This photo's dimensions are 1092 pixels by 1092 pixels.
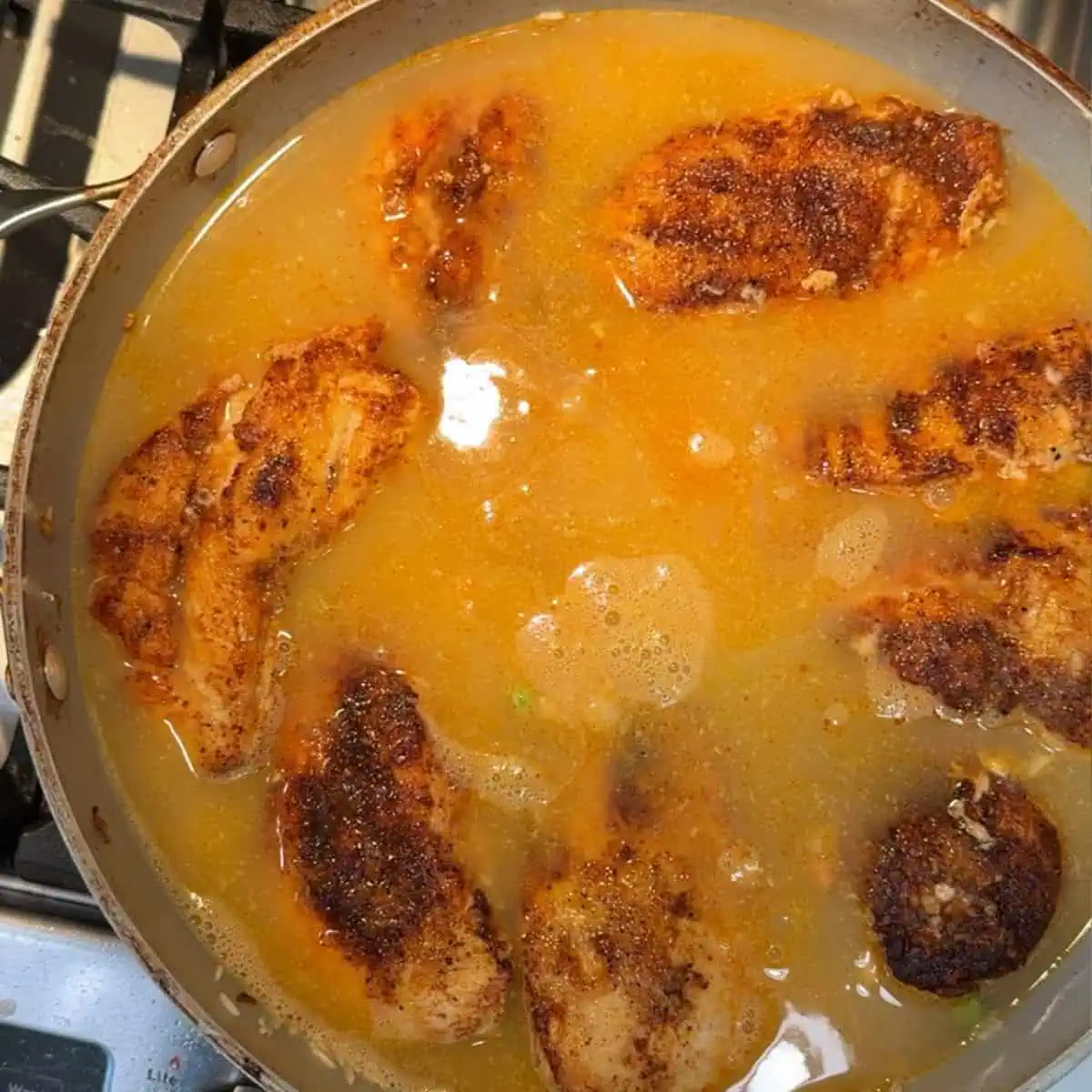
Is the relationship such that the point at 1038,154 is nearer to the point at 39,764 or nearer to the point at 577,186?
the point at 577,186

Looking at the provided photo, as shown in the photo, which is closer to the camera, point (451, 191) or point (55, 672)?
point (55, 672)

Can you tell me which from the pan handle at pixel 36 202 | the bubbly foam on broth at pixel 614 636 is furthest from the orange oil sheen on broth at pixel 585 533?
the pan handle at pixel 36 202

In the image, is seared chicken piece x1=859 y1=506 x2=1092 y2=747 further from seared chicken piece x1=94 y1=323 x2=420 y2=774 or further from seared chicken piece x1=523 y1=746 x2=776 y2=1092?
seared chicken piece x1=94 y1=323 x2=420 y2=774

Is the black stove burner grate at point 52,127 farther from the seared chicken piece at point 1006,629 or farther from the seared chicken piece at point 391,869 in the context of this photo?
the seared chicken piece at point 1006,629

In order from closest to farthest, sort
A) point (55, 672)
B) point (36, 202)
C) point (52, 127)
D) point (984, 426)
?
point (36, 202) → point (55, 672) → point (984, 426) → point (52, 127)

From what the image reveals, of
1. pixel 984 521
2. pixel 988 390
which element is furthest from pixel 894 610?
pixel 988 390

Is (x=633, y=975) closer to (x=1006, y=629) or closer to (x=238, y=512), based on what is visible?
(x=1006, y=629)

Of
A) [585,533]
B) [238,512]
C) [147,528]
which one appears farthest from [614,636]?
[147,528]
